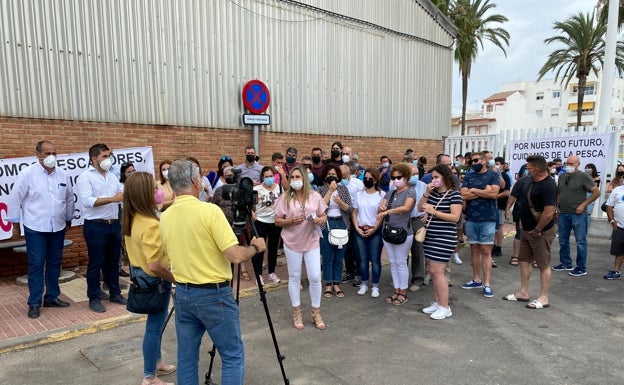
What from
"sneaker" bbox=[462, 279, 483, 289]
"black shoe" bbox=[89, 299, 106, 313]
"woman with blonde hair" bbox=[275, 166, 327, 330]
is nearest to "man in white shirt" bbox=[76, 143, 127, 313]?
"black shoe" bbox=[89, 299, 106, 313]

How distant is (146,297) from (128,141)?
5263 millimetres

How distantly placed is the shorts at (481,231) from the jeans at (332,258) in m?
1.80

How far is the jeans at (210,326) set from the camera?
105 inches

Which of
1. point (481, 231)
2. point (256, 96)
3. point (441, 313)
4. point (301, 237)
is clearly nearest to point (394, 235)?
point (441, 313)

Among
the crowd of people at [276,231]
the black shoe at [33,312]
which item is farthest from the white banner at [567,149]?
the black shoe at [33,312]

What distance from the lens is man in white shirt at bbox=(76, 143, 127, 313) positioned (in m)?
4.95

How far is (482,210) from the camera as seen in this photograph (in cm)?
584

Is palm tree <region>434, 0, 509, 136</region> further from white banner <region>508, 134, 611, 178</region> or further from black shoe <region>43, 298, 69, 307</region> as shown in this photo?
black shoe <region>43, 298, 69, 307</region>

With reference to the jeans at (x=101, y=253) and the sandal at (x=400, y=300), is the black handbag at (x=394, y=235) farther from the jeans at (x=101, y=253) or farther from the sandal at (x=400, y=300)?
the jeans at (x=101, y=253)

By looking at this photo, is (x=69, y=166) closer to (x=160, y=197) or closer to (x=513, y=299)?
(x=160, y=197)

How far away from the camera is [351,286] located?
20.7ft

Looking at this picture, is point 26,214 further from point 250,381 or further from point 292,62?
point 292,62

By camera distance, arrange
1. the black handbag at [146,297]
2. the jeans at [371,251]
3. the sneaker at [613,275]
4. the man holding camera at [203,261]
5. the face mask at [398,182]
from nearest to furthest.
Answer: the man holding camera at [203,261]
the black handbag at [146,297]
the face mask at [398,182]
the jeans at [371,251]
the sneaker at [613,275]

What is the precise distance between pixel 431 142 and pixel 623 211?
8.01 m
